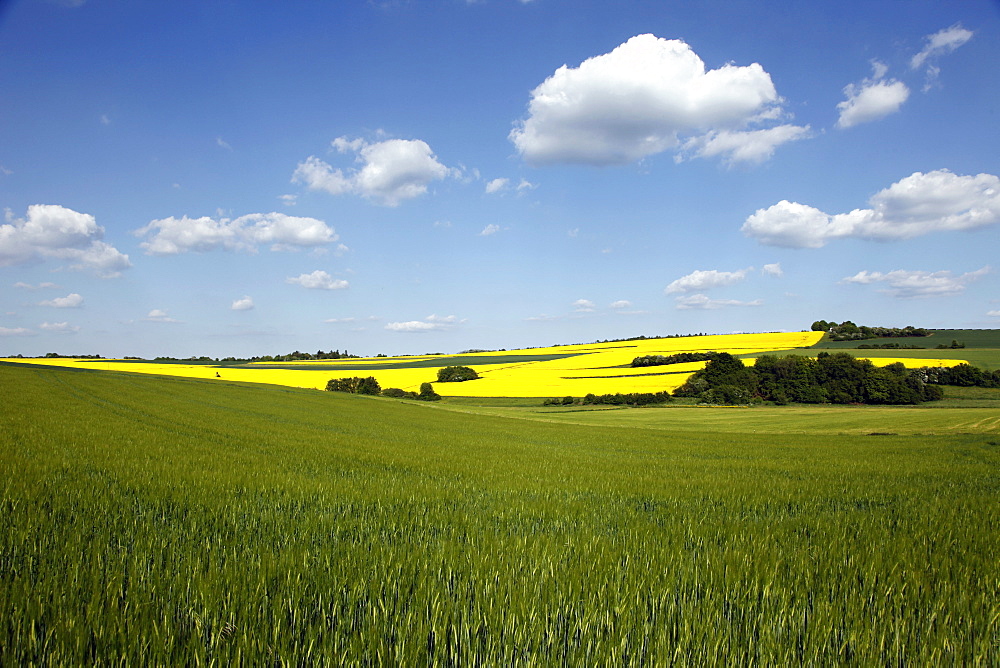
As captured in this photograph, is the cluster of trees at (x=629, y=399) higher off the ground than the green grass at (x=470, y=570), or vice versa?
the green grass at (x=470, y=570)

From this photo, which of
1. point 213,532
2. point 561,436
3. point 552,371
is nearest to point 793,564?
point 213,532

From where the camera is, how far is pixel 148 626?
2.53 meters

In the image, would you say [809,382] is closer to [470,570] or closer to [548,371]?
[548,371]

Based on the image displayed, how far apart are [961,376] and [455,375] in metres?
58.0

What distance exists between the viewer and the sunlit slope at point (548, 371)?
194 feet

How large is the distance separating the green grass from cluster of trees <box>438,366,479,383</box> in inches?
2500

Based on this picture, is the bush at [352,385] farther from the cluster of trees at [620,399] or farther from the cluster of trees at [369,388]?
the cluster of trees at [620,399]

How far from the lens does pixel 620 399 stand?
53.7m

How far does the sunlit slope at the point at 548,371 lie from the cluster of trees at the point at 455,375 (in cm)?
179

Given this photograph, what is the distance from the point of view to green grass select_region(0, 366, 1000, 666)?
8.43 feet

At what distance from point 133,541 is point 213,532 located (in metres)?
0.61

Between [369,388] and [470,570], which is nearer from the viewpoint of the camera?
[470,570]

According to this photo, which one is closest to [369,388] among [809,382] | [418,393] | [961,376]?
[418,393]

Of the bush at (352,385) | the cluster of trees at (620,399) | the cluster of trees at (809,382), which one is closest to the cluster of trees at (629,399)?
the cluster of trees at (620,399)
